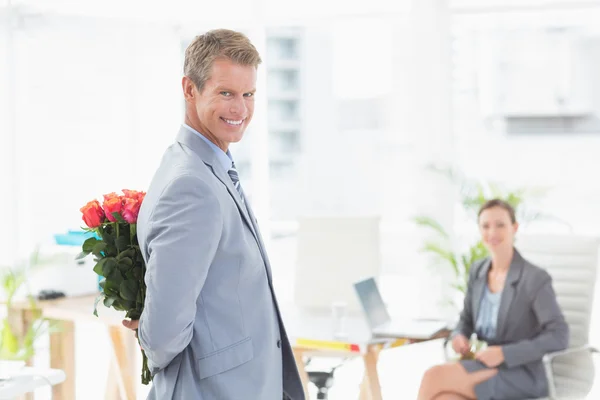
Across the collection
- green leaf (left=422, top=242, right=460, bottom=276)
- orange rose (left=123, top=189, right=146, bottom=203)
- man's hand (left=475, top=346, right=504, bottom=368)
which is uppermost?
orange rose (left=123, top=189, right=146, bottom=203)

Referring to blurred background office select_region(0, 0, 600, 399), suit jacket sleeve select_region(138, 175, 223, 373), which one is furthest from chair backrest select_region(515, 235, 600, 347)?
suit jacket sleeve select_region(138, 175, 223, 373)

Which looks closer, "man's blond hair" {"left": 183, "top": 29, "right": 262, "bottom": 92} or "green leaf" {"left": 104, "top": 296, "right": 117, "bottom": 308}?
"man's blond hair" {"left": 183, "top": 29, "right": 262, "bottom": 92}

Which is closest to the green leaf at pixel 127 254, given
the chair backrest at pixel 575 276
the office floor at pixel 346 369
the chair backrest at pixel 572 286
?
the chair backrest at pixel 572 286

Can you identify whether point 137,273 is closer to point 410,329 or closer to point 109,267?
point 109,267

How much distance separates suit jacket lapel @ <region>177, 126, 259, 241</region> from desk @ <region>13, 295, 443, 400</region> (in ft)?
5.53

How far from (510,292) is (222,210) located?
91.3 inches

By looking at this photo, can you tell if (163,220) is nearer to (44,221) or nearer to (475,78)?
(44,221)

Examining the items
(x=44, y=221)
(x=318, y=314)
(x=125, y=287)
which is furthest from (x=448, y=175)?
(x=125, y=287)

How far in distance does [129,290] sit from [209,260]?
332mm

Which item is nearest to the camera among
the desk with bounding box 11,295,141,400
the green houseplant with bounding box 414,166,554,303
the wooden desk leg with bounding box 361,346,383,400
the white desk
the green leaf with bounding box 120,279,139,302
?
the green leaf with bounding box 120,279,139,302

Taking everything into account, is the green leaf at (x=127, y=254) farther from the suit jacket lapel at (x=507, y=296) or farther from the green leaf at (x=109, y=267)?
the suit jacket lapel at (x=507, y=296)

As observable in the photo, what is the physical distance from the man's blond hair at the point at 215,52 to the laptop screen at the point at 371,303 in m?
1.87

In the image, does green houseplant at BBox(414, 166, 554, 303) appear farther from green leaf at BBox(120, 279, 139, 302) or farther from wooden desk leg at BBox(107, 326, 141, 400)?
green leaf at BBox(120, 279, 139, 302)

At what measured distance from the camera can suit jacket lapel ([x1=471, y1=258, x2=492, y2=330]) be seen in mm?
3766
